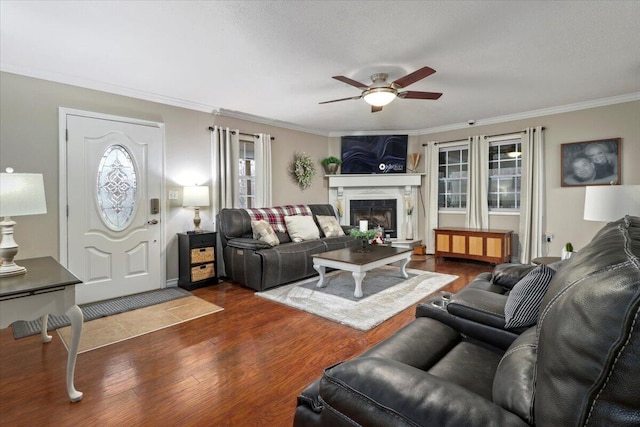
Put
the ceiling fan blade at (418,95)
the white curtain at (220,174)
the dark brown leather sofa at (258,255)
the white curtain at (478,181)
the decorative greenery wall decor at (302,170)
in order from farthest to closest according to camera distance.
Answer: the decorative greenery wall decor at (302,170) < the white curtain at (478,181) < the white curtain at (220,174) < the dark brown leather sofa at (258,255) < the ceiling fan blade at (418,95)

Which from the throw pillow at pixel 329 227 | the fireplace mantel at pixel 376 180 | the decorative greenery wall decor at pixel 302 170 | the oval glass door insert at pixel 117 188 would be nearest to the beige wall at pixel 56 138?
the oval glass door insert at pixel 117 188

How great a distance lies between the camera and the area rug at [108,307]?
2.94 meters

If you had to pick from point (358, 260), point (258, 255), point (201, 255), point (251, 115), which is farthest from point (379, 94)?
point (201, 255)

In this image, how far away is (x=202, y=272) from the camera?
169 inches

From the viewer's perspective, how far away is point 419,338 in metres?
1.52

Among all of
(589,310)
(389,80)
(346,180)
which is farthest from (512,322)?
(346,180)

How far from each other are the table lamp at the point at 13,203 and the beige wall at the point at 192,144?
1.70 metres

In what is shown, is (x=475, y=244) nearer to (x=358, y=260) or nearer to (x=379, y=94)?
(x=358, y=260)

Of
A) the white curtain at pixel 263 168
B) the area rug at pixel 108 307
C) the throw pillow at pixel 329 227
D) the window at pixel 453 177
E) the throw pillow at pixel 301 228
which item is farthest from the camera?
the window at pixel 453 177

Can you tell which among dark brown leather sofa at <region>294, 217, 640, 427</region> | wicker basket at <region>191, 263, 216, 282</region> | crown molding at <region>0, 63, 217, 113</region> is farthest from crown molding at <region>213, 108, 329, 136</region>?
dark brown leather sofa at <region>294, 217, 640, 427</region>

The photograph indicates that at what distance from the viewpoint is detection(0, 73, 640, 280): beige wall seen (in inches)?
130

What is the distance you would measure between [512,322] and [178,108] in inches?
176

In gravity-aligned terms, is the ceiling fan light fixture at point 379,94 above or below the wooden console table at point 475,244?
above

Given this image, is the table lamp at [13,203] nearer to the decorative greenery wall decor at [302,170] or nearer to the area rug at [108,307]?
the area rug at [108,307]
